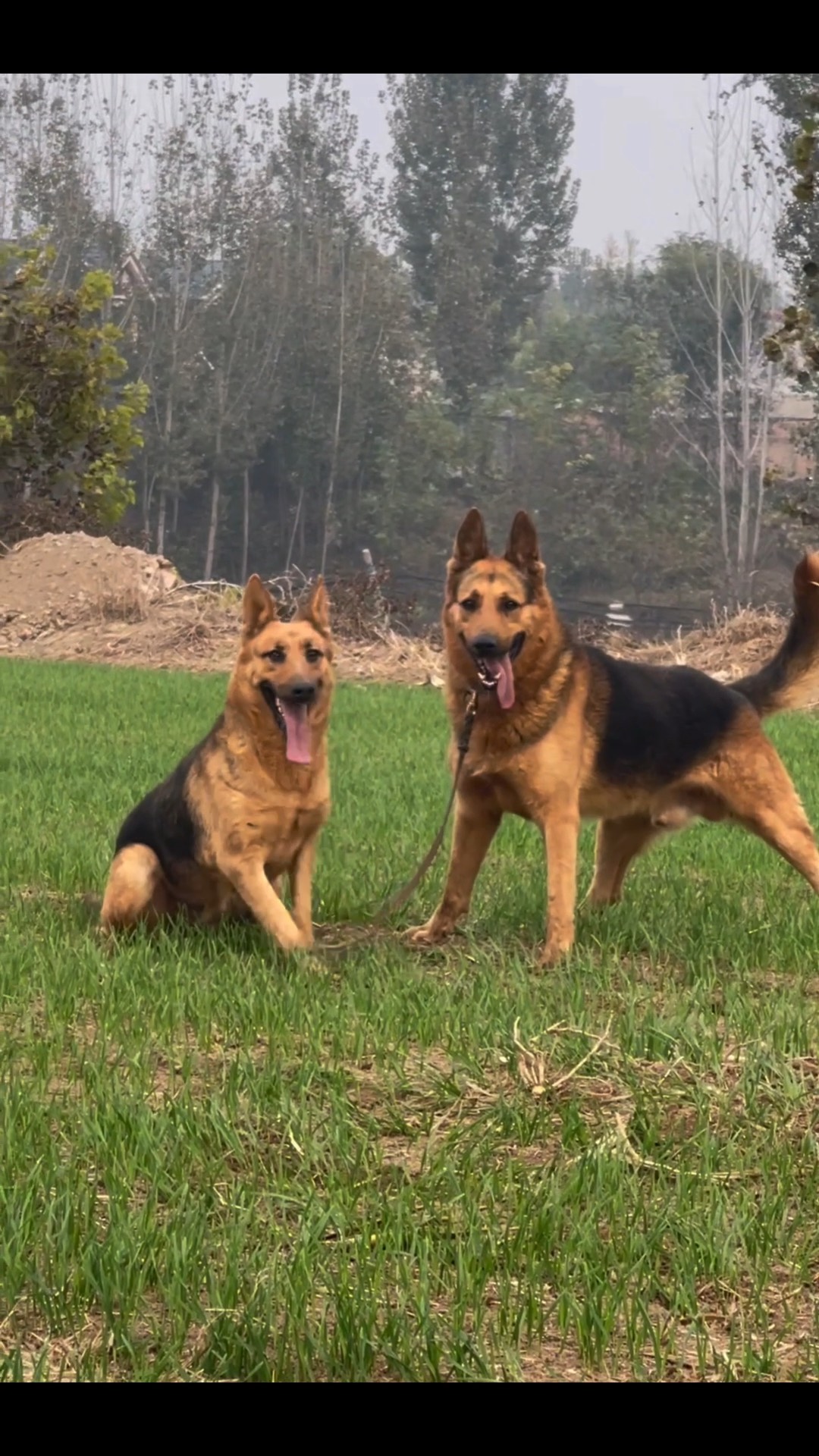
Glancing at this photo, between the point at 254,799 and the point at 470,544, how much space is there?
4.87 ft

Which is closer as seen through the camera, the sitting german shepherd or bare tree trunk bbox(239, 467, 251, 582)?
the sitting german shepherd

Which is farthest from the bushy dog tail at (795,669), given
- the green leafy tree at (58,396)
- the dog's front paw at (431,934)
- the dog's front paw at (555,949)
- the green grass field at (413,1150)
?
the green leafy tree at (58,396)

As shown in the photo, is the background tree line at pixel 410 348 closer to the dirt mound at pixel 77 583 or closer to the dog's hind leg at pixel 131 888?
the dirt mound at pixel 77 583

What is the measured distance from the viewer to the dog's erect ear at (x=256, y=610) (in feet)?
23.3

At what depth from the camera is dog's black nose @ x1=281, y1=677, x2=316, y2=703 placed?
22.7 ft

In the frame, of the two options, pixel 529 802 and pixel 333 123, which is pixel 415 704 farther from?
pixel 333 123

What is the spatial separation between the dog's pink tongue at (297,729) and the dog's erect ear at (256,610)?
1.22 feet

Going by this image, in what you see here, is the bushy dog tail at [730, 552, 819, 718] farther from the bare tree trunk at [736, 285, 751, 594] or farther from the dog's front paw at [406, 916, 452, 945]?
the bare tree trunk at [736, 285, 751, 594]

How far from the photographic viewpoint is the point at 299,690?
6914 mm

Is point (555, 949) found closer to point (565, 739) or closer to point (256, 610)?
point (565, 739)

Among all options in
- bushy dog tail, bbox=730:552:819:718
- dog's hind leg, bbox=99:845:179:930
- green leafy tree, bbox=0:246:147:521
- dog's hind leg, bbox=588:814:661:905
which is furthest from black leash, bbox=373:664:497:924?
green leafy tree, bbox=0:246:147:521

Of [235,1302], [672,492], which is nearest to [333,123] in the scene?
[672,492]

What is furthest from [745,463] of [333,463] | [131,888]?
[131,888]

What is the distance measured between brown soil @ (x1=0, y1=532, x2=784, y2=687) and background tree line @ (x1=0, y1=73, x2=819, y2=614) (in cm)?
1756
